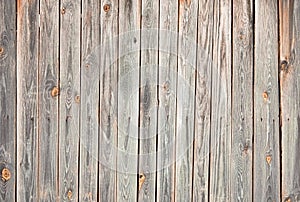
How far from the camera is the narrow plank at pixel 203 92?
310 cm

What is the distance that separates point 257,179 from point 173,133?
513mm

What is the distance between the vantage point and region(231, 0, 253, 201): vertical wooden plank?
3.12 m

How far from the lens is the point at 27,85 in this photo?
120 inches

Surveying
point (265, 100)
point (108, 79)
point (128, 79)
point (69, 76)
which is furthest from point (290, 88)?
point (69, 76)

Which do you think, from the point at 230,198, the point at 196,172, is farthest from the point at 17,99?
the point at 230,198

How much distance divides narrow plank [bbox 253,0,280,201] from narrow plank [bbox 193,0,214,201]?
249 millimetres

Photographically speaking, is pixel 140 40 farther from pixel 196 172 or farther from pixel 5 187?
pixel 5 187

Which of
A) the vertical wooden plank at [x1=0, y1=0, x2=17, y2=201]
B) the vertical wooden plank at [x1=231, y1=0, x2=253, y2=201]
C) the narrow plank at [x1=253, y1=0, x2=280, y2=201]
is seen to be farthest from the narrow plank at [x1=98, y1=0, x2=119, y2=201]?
the narrow plank at [x1=253, y1=0, x2=280, y2=201]

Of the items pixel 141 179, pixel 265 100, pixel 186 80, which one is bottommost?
pixel 141 179

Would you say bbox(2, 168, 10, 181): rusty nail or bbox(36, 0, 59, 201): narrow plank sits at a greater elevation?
bbox(36, 0, 59, 201): narrow plank

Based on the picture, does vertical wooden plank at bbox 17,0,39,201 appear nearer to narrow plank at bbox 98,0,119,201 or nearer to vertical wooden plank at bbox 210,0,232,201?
narrow plank at bbox 98,0,119,201

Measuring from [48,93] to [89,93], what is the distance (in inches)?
8.2

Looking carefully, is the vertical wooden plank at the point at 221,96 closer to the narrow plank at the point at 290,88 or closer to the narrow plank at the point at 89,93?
the narrow plank at the point at 290,88

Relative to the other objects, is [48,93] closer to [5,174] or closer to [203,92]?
[5,174]
